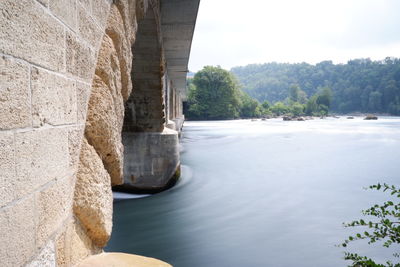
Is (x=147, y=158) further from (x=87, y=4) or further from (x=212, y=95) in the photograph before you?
(x=212, y=95)

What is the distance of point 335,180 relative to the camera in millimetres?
11500

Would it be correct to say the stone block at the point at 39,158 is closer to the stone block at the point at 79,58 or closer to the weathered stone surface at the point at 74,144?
the weathered stone surface at the point at 74,144

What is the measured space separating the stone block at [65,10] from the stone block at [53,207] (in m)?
0.80

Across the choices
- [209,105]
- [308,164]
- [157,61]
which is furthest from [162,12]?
[209,105]

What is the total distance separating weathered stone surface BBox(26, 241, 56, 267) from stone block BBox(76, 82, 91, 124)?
27.3 inches

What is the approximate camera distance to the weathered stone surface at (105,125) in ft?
6.28

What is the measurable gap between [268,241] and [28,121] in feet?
18.7

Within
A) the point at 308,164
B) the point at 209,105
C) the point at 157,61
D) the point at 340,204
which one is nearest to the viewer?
the point at 157,61

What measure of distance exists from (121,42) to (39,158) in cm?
136

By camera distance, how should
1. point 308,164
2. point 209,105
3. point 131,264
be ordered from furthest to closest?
point 209,105 → point 308,164 → point 131,264

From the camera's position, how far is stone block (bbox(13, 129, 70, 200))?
1.11 m

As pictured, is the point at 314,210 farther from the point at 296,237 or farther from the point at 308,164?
the point at 308,164

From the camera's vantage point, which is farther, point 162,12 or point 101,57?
point 162,12

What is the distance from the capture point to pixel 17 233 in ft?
3.61
